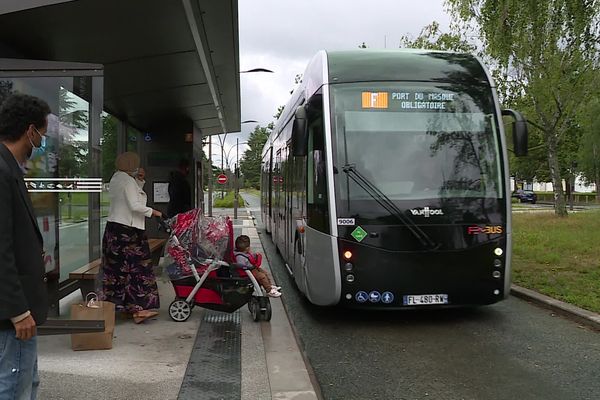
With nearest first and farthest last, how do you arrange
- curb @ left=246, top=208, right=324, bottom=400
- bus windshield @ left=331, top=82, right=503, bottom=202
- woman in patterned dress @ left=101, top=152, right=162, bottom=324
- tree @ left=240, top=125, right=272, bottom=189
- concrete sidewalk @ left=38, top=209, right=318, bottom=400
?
1. concrete sidewalk @ left=38, top=209, right=318, bottom=400
2. curb @ left=246, top=208, right=324, bottom=400
3. woman in patterned dress @ left=101, top=152, right=162, bottom=324
4. bus windshield @ left=331, top=82, right=503, bottom=202
5. tree @ left=240, top=125, right=272, bottom=189

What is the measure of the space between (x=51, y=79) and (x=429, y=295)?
444cm

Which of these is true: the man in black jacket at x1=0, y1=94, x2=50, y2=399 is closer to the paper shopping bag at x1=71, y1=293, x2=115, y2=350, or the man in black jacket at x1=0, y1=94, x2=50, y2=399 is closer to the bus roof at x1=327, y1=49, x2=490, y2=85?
the paper shopping bag at x1=71, y1=293, x2=115, y2=350

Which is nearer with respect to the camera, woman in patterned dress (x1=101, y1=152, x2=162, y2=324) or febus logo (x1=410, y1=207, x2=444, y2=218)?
woman in patterned dress (x1=101, y1=152, x2=162, y2=324)

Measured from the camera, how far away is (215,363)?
5.11 meters

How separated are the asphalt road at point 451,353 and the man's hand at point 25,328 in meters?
2.62

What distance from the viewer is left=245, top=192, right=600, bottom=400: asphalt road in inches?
183

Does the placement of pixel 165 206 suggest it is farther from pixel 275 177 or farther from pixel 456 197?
pixel 456 197

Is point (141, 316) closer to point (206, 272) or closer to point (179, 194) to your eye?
point (206, 272)

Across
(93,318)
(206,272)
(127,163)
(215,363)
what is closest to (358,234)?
(206,272)

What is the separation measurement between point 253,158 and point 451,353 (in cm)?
13033

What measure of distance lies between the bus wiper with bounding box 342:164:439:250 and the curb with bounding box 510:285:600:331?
2.13m

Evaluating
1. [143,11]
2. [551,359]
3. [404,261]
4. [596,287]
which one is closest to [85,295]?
[143,11]

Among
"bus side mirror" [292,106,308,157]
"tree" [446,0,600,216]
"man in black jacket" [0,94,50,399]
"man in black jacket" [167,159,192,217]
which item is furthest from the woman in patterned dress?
"tree" [446,0,600,216]

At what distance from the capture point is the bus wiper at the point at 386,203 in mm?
6324
